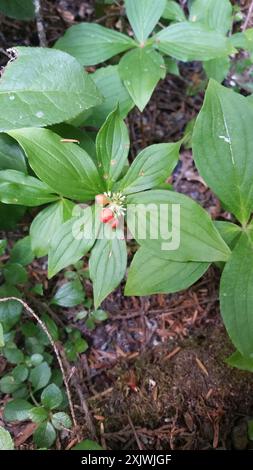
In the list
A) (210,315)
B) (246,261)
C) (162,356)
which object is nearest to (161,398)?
(162,356)

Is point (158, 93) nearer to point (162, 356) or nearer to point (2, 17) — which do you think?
point (2, 17)

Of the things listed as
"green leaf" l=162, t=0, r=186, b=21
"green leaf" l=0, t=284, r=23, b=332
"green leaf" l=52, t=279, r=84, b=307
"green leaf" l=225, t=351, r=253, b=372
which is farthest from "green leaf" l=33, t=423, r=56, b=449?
"green leaf" l=162, t=0, r=186, b=21

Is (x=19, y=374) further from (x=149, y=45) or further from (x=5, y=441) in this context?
(x=149, y=45)

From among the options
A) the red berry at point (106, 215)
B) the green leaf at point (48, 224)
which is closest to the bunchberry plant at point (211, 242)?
the red berry at point (106, 215)

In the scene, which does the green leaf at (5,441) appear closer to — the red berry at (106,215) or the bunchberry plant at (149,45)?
the red berry at (106,215)

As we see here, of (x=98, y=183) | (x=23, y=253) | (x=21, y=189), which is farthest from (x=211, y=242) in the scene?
(x=23, y=253)

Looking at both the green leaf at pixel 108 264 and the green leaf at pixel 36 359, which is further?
the green leaf at pixel 36 359
